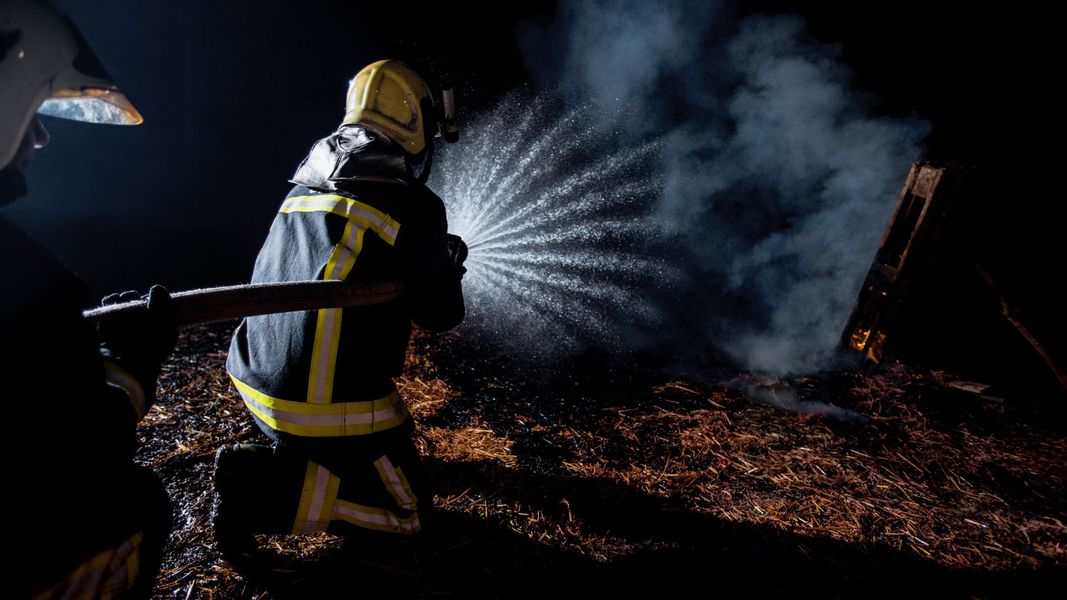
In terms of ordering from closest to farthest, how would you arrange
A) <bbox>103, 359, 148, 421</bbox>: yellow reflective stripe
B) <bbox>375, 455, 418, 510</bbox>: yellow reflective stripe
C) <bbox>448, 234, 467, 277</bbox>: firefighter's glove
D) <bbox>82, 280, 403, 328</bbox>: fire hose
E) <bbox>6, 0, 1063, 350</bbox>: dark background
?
<bbox>103, 359, 148, 421</bbox>: yellow reflective stripe, <bbox>82, 280, 403, 328</bbox>: fire hose, <bbox>375, 455, 418, 510</bbox>: yellow reflective stripe, <bbox>448, 234, 467, 277</bbox>: firefighter's glove, <bbox>6, 0, 1063, 350</bbox>: dark background

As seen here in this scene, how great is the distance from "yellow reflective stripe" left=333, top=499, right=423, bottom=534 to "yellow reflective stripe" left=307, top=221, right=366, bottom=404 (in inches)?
23.6

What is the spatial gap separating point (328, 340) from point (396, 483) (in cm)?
84

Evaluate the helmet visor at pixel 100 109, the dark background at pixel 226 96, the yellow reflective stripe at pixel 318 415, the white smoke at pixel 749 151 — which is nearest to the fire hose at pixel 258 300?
the yellow reflective stripe at pixel 318 415

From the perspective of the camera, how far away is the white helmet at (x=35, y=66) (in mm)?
→ 1243

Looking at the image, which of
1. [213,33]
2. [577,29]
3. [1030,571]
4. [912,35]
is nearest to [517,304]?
[1030,571]

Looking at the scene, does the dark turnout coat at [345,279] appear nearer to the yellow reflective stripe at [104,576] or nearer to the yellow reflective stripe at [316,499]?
the yellow reflective stripe at [316,499]

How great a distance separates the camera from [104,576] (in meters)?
1.30

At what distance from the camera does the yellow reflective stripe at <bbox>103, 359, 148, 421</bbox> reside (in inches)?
56.4

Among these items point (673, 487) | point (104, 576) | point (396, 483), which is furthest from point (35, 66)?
point (673, 487)

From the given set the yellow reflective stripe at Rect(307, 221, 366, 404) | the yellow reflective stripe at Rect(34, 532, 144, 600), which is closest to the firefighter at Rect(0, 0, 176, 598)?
the yellow reflective stripe at Rect(34, 532, 144, 600)

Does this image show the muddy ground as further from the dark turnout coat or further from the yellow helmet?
the yellow helmet

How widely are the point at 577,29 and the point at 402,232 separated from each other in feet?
30.3

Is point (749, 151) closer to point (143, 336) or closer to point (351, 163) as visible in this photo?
point (351, 163)

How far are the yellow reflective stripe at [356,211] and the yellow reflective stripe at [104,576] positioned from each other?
1.38m
